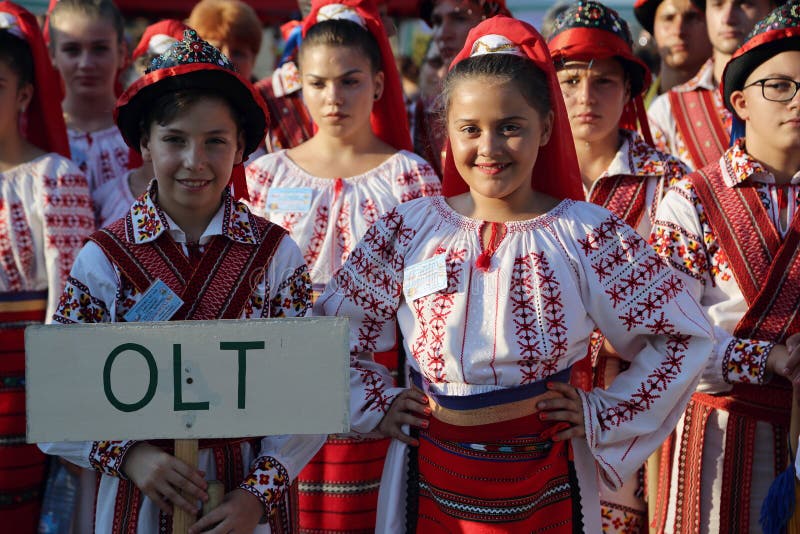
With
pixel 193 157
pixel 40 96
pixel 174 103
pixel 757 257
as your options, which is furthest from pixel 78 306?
pixel 757 257

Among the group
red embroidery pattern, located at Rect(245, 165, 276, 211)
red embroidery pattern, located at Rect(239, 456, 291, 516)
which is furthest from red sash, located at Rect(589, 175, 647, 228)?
red embroidery pattern, located at Rect(239, 456, 291, 516)

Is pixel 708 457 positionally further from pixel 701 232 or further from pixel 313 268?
pixel 313 268

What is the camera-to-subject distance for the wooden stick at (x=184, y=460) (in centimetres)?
234

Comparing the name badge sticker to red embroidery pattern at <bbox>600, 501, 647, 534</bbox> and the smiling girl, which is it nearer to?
red embroidery pattern at <bbox>600, 501, 647, 534</bbox>

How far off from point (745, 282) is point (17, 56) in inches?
108

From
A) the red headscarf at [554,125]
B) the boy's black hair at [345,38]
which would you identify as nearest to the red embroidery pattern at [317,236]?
the boy's black hair at [345,38]

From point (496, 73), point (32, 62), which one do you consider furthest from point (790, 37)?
point (32, 62)

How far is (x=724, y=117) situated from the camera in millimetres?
4266

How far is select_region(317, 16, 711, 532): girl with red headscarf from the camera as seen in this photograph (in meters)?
2.64

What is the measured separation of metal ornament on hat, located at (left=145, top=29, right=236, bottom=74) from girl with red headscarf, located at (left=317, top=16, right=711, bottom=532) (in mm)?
682

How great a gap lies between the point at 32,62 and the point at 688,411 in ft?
8.94

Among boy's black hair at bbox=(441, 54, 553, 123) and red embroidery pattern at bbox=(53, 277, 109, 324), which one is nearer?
red embroidery pattern at bbox=(53, 277, 109, 324)

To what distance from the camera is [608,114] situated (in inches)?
149

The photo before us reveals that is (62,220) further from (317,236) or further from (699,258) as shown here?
(699,258)
